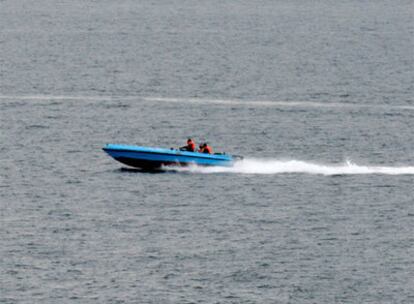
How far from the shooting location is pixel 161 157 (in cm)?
12038

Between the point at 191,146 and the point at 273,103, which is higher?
the point at 273,103

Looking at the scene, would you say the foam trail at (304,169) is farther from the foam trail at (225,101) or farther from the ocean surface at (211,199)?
the foam trail at (225,101)

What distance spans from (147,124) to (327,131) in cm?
2107

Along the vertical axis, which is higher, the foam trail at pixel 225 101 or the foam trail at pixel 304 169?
the foam trail at pixel 225 101

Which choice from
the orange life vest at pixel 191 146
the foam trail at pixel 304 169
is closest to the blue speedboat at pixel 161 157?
the orange life vest at pixel 191 146

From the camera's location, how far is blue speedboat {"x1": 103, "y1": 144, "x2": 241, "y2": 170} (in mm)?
119812

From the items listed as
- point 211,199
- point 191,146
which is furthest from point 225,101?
point 211,199

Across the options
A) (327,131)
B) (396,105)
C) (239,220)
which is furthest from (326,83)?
(239,220)

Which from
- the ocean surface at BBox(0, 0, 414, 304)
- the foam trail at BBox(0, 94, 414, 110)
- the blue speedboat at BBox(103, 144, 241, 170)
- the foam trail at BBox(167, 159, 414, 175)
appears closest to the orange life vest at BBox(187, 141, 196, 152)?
the blue speedboat at BBox(103, 144, 241, 170)

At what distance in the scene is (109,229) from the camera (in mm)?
102750

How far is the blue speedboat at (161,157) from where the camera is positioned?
119812 millimetres

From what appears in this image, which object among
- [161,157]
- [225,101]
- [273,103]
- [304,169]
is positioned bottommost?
[161,157]

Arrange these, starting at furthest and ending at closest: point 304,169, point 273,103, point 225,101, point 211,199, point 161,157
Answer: point 225,101 < point 273,103 < point 304,169 < point 161,157 < point 211,199

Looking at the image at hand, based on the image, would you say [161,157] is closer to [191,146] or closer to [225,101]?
[191,146]
